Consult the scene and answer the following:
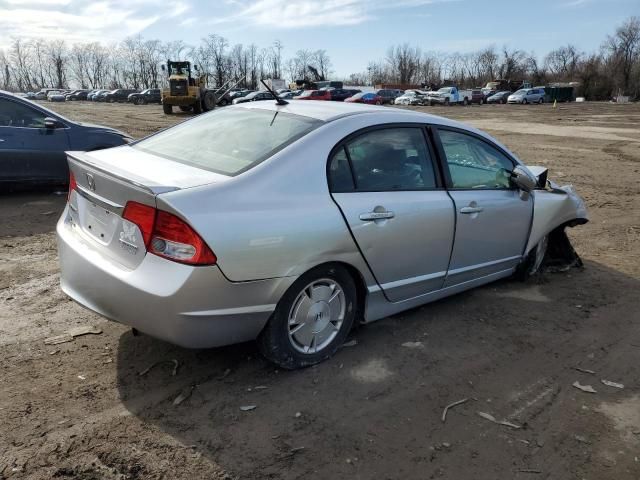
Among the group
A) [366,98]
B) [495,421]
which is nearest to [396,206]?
[495,421]

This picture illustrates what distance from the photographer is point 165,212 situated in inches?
107

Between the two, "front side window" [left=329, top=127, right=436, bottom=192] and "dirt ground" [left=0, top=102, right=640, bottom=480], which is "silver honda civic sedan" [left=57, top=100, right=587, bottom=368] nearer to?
"front side window" [left=329, top=127, right=436, bottom=192]

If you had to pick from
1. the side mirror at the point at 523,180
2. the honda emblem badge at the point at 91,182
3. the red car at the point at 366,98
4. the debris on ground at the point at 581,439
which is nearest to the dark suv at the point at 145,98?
the red car at the point at 366,98

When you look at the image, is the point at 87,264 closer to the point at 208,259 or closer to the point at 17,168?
the point at 208,259

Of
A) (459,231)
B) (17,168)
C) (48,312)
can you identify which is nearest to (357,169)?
(459,231)

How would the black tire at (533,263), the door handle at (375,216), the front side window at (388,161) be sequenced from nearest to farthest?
the door handle at (375,216) → the front side window at (388,161) → the black tire at (533,263)

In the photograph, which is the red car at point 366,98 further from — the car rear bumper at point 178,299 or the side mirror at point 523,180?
the car rear bumper at point 178,299

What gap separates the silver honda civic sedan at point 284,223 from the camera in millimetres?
2770

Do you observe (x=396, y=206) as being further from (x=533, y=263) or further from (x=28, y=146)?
(x=28, y=146)

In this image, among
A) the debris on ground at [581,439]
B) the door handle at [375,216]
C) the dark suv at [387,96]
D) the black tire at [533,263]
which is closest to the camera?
the debris on ground at [581,439]

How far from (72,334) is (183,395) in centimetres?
120

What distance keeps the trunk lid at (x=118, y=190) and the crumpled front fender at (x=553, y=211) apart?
3011 millimetres

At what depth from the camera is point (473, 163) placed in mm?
4289

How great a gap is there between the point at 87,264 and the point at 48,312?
1.33 m
